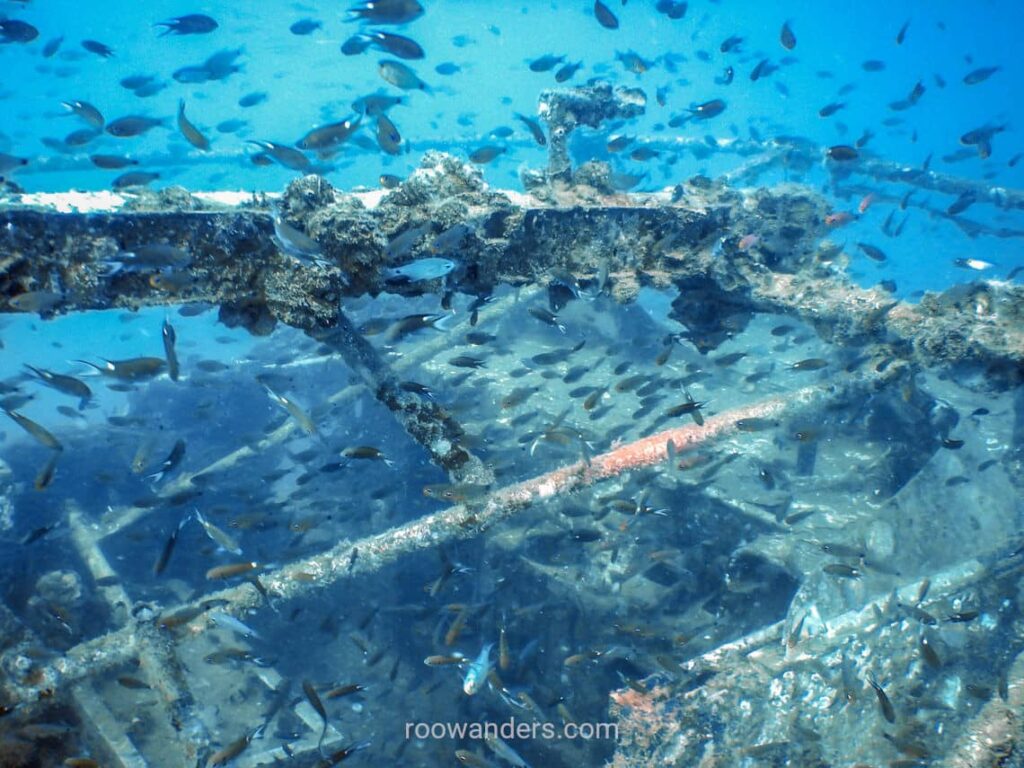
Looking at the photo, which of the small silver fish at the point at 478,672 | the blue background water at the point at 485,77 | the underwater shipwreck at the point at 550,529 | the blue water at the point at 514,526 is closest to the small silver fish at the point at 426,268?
the underwater shipwreck at the point at 550,529

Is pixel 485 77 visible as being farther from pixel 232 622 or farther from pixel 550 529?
pixel 232 622

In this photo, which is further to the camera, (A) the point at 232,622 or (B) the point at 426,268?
(A) the point at 232,622

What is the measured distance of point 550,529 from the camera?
25.8 ft

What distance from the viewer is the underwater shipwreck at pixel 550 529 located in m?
4.75

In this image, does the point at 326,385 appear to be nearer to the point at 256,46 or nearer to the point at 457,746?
the point at 457,746

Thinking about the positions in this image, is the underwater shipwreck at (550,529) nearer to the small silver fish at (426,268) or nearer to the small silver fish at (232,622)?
the small silver fish at (232,622)

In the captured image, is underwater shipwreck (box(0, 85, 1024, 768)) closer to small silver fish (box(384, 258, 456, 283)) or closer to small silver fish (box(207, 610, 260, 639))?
small silver fish (box(207, 610, 260, 639))

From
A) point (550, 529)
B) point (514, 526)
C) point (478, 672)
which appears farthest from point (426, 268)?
point (514, 526)

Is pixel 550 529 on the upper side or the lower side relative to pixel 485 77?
upper

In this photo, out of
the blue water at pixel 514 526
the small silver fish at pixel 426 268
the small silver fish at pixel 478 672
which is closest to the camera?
the small silver fish at pixel 426 268

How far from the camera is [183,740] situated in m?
4.64

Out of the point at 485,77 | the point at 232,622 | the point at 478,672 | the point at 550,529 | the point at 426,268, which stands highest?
the point at 426,268

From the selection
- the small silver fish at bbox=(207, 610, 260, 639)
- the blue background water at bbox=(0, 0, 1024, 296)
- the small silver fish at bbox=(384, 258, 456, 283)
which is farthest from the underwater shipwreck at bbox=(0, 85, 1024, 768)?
the blue background water at bbox=(0, 0, 1024, 296)

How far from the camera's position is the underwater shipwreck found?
4754 millimetres
